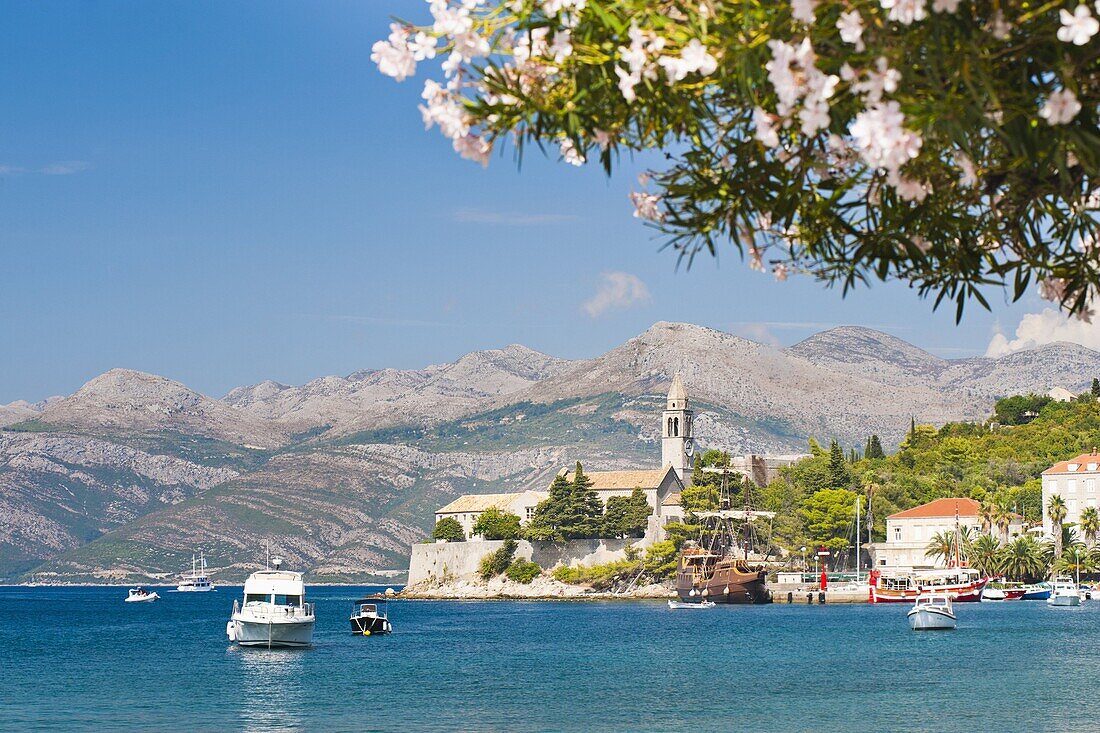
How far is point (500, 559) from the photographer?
128 meters

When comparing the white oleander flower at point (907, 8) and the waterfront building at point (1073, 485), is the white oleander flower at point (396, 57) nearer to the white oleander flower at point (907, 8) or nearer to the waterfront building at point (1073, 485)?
the white oleander flower at point (907, 8)

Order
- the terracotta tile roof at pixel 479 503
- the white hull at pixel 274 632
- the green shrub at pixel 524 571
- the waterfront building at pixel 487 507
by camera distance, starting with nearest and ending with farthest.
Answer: the white hull at pixel 274 632 → the green shrub at pixel 524 571 → the waterfront building at pixel 487 507 → the terracotta tile roof at pixel 479 503

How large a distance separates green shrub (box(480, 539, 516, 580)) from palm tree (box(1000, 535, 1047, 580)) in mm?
42031

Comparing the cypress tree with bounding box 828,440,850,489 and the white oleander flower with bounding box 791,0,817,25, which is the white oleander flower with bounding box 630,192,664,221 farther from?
the cypress tree with bounding box 828,440,850,489

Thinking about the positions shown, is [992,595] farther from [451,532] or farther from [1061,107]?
[1061,107]

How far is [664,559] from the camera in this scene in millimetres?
118812

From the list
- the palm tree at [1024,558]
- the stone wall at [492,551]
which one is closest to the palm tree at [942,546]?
the palm tree at [1024,558]

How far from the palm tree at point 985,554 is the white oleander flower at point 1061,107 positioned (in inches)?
4399

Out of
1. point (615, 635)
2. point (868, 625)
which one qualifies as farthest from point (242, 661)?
point (868, 625)

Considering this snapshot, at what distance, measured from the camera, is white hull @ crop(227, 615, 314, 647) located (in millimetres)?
58938

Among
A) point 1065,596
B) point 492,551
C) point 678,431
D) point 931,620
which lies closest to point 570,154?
point 931,620

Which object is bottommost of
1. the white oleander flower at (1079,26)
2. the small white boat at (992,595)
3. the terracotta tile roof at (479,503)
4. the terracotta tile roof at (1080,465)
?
the small white boat at (992,595)

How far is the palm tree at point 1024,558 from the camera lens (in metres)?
Result: 113

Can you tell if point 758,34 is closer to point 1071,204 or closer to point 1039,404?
point 1071,204
